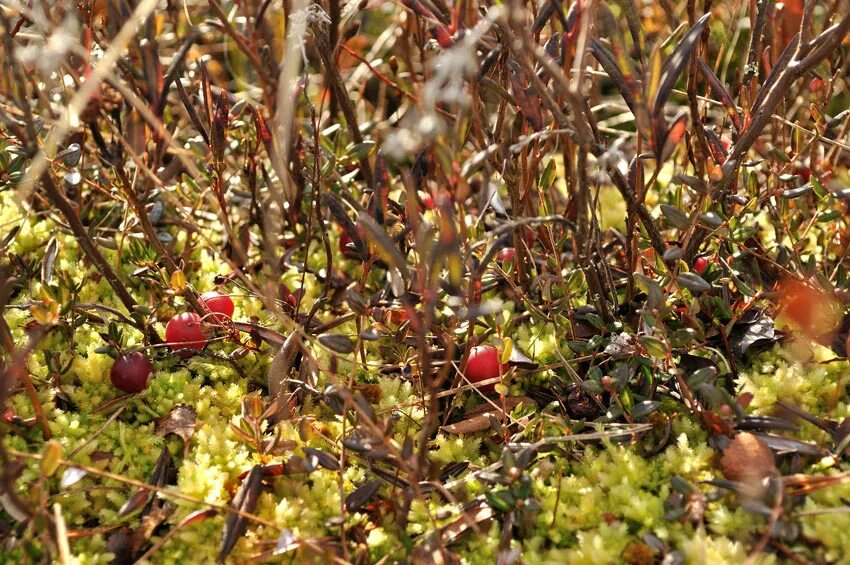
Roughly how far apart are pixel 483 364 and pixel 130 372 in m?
0.70

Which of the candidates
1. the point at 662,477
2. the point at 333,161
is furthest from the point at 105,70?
the point at 662,477

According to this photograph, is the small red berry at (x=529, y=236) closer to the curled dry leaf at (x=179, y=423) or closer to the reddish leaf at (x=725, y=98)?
the reddish leaf at (x=725, y=98)

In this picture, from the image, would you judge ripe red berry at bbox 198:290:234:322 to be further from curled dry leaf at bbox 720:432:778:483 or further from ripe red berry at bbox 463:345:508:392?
curled dry leaf at bbox 720:432:778:483

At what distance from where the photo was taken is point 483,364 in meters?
1.54

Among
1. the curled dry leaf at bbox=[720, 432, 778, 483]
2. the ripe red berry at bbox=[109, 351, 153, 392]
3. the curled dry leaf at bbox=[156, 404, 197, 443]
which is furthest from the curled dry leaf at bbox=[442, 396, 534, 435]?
the ripe red berry at bbox=[109, 351, 153, 392]

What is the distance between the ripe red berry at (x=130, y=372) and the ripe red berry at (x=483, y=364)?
0.64 m

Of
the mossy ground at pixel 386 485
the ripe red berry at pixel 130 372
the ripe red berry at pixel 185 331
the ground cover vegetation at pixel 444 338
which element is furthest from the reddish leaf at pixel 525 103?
the ripe red berry at pixel 130 372

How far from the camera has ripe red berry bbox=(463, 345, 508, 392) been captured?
5.04 feet

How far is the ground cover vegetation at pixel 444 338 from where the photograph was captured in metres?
1.20

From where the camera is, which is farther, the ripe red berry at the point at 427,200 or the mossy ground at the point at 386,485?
the ripe red berry at the point at 427,200

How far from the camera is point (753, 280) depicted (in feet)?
5.36

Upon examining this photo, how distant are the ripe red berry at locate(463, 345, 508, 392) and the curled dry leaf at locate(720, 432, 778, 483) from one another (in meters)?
0.45

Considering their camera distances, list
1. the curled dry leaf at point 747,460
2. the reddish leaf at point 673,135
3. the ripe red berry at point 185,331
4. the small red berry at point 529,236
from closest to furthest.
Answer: the reddish leaf at point 673,135
the curled dry leaf at point 747,460
the ripe red berry at point 185,331
the small red berry at point 529,236

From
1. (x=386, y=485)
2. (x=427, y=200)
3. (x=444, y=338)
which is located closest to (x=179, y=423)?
(x=386, y=485)
